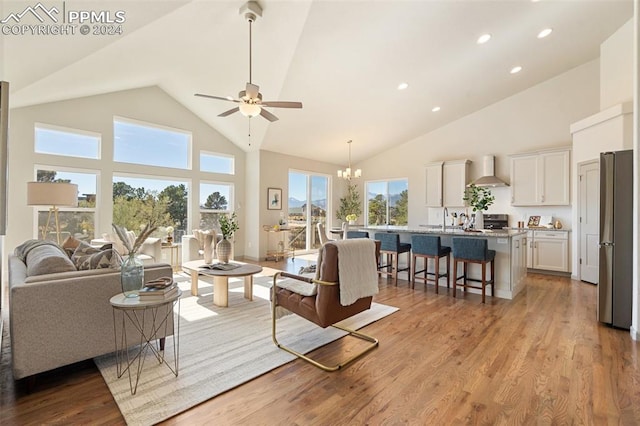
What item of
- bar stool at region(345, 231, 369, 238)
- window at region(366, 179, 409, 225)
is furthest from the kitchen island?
window at region(366, 179, 409, 225)

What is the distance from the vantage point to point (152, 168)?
6.27 metres

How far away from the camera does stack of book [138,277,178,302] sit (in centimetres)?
204

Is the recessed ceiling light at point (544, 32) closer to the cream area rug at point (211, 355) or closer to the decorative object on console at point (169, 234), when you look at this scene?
the cream area rug at point (211, 355)

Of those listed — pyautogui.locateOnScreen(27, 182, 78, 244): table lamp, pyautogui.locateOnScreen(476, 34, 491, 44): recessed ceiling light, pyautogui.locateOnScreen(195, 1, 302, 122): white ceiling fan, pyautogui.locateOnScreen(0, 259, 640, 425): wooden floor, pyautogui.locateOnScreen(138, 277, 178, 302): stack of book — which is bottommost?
pyautogui.locateOnScreen(0, 259, 640, 425): wooden floor

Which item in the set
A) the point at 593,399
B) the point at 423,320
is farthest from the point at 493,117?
the point at 593,399

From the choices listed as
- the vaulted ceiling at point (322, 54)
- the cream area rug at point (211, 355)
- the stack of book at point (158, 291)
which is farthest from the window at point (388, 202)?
the stack of book at point (158, 291)

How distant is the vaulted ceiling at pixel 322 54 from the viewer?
358cm

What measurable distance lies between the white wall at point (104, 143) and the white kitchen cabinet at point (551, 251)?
6.74 m

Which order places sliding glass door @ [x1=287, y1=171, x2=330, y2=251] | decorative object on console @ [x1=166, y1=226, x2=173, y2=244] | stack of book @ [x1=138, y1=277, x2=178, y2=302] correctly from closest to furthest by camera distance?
stack of book @ [x1=138, y1=277, x2=178, y2=302] → decorative object on console @ [x1=166, y1=226, x2=173, y2=244] → sliding glass door @ [x1=287, y1=171, x2=330, y2=251]

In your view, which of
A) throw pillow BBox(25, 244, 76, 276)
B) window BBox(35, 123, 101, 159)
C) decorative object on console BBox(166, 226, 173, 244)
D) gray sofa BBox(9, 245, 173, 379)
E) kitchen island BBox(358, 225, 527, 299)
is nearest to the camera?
gray sofa BBox(9, 245, 173, 379)

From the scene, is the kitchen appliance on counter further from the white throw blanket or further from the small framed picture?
the white throw blanket

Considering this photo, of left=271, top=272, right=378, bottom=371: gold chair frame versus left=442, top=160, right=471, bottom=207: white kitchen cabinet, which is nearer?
left=271, top=272, right=378, bottom=371: gold chair frame

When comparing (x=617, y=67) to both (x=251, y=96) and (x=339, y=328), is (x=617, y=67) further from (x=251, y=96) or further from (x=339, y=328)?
(x=339, y=328)

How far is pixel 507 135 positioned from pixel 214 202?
23.6 ft
